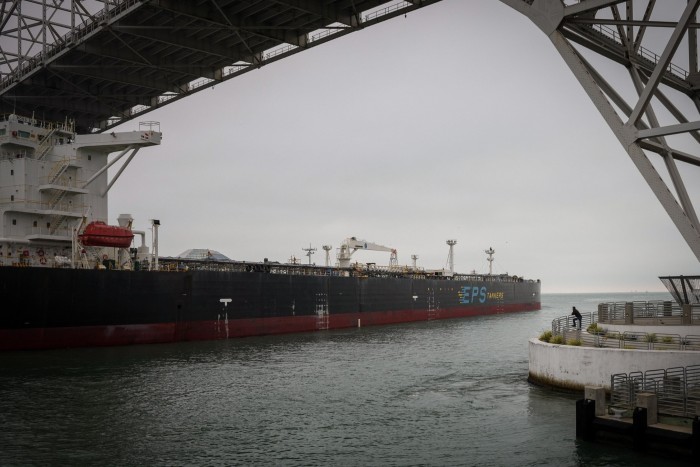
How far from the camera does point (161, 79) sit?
42719mm

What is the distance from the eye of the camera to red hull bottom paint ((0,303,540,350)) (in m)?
30.7

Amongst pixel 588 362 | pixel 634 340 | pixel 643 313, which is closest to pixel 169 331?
pixel 588 362

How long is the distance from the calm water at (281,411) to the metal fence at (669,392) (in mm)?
1448

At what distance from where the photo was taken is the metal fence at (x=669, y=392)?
550 inches

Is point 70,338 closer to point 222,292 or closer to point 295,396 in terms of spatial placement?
point 222,292

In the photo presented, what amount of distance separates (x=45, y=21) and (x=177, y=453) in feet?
118

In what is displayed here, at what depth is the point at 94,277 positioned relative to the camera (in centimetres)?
3266

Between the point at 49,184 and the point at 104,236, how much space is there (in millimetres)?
4920

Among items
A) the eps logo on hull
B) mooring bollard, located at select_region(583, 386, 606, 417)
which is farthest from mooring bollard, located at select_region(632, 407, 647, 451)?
the eps logo on hull

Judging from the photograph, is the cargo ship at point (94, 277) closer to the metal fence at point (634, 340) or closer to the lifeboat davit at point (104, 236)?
the lifeboat davit at point (104, 236)

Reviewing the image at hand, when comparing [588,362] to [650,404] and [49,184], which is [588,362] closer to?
[650,404]

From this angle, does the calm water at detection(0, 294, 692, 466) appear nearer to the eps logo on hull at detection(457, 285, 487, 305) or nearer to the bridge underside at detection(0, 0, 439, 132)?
the bridge underside at detection(0, 0, 439, 132)

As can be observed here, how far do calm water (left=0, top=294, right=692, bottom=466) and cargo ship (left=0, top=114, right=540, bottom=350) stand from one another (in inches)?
84.2

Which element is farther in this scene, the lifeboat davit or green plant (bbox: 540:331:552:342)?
the lifeboat davit
